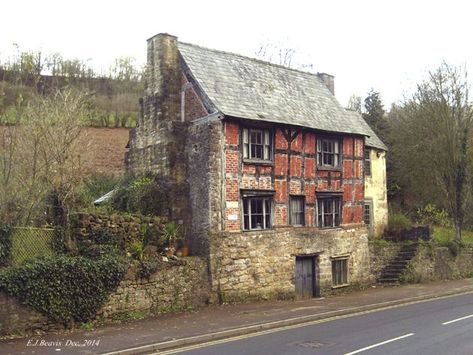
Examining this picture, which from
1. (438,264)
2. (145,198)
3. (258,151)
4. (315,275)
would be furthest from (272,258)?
(438,264)

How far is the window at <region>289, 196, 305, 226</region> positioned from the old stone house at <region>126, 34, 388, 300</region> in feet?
0.18

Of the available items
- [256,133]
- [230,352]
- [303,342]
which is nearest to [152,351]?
[230,352]

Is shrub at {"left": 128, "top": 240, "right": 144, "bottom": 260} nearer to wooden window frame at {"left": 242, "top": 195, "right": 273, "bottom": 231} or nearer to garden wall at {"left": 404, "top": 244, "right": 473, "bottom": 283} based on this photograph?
wooden window frame at {"left": 242, "top": 195, "right": 273, "bottom": 231}

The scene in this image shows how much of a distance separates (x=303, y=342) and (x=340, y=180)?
12.1 m

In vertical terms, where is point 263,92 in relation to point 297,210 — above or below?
above

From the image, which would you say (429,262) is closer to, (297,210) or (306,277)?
(306,277)

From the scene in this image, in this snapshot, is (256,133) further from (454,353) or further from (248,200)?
(454,353)

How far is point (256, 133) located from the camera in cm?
2003

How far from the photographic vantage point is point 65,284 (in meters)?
14.0

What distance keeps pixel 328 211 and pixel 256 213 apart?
13.7 feet

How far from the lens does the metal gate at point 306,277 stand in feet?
69.3

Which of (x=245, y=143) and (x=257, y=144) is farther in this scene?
(x=257, y=144)

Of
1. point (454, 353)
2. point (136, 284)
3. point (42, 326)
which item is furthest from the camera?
point (136, 284)

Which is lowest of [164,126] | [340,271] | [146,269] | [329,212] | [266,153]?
[340,271]
